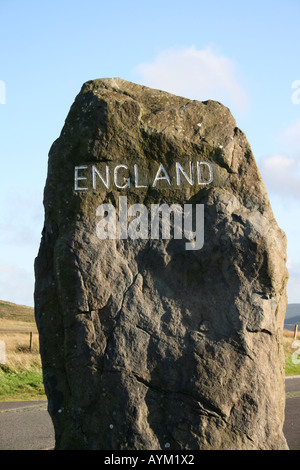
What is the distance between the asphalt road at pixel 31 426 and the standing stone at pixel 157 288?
2.39 meters

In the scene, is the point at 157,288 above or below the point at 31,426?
above

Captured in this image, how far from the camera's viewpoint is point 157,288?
6059 millimetres

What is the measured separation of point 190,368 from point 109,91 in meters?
3.43

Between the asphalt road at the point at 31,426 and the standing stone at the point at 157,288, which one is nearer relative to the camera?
the standing stone at the point at 157,288

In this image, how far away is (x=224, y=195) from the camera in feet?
20.2

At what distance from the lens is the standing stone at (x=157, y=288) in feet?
18.9

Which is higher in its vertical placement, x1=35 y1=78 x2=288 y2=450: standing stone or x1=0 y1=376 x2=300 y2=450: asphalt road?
x1=35 y1=78 x2=288 y2=450: standing stone

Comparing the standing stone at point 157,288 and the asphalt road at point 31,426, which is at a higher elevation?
the standing stone at point 157,288

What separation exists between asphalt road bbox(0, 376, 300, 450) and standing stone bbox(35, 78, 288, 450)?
94.2 inches

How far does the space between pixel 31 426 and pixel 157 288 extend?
15.6 feet

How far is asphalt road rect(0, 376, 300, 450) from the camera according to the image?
27.3 ft

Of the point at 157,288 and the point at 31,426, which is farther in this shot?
the point at 31,426
